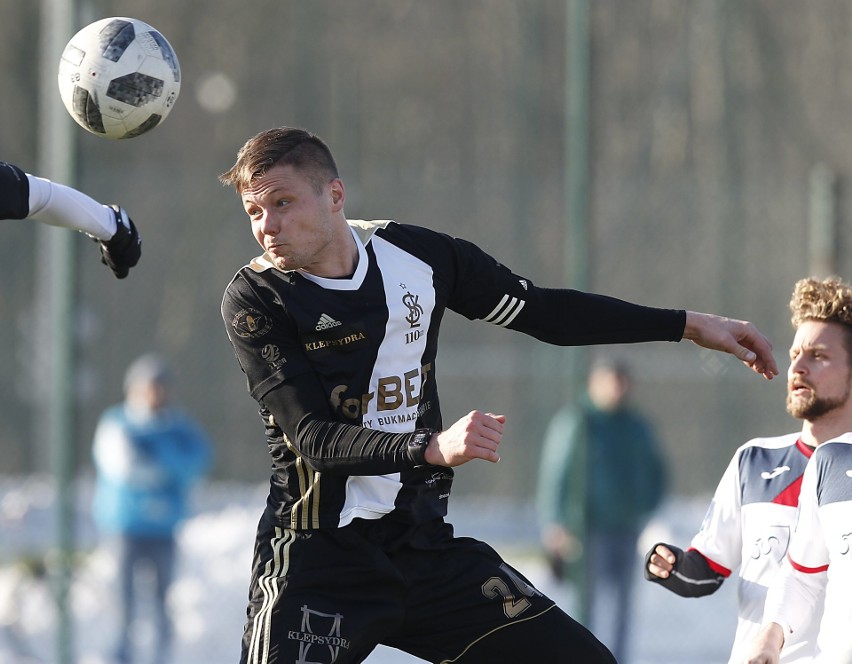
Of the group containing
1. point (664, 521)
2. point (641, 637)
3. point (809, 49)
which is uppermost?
point (809, 49)

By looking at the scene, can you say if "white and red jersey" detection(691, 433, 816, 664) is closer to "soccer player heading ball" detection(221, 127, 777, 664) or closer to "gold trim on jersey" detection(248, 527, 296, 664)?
"soccer player heading ball" detection(221, 127, 777, 664)

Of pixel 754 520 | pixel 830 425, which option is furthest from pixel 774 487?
pixel 830 425

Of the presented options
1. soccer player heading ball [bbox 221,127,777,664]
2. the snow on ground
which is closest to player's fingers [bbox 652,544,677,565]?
soccer player heading ball [bbox 221,127,777,664]

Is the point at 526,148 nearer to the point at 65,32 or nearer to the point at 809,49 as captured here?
the point at 809,49

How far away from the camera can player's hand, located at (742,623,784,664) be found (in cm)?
305

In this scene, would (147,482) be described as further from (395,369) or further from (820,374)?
(820,374)

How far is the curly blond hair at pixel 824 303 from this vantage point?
380cm

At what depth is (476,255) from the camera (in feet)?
12.8

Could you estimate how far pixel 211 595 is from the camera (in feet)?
26.0

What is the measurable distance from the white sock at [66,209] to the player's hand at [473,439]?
1.39m

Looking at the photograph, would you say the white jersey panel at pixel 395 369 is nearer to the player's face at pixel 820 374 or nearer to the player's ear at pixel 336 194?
the player's ear at pixel 336 194

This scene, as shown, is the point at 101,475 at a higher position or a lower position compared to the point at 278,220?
lower

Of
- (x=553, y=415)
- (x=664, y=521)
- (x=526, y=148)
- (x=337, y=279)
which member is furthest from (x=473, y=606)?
(x=526, y=148)

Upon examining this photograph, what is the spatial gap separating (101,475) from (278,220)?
4499 mm
